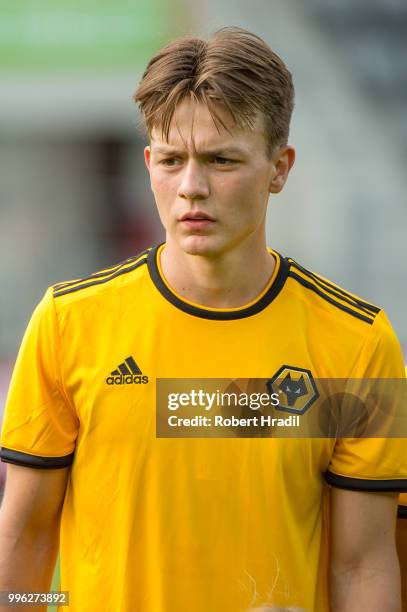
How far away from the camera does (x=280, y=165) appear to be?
8.14 feet

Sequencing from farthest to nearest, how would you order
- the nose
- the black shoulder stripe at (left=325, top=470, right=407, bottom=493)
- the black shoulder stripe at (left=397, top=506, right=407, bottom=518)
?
the black shoulder stripe at (left=397, top=506, right=407, bottom=518) → the black shoulder stripe at (left=325, top=470, right=407, bottom=493) → the nose

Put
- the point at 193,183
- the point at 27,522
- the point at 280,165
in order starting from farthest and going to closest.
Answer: the point at 280,165, the point at 27,522, the point at 193,183

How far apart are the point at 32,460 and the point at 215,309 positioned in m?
0.51

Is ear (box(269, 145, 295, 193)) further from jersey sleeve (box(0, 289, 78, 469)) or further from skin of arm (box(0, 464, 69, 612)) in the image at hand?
skin of arm (box(0, 464, 69, 612))

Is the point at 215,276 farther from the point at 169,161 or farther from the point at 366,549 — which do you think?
the point at 366,549

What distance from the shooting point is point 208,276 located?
2410 mm

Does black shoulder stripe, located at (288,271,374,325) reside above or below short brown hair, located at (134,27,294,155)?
below

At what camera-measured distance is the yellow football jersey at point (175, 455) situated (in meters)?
2.30

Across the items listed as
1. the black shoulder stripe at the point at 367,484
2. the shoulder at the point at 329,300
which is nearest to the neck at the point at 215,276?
the shoulder at the point at 329,300

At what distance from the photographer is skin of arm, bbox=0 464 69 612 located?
2346 millimetres

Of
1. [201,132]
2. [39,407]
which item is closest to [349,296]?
[201,132]

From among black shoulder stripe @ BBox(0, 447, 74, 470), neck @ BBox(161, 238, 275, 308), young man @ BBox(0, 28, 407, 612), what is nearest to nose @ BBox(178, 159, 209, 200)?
young man @ BBox(0, 28, 407, 612)

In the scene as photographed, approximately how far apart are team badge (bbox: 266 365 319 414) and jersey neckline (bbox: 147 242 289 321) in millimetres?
151

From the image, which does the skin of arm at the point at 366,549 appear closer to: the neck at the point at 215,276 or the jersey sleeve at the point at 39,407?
the neck at the point at 215,276
